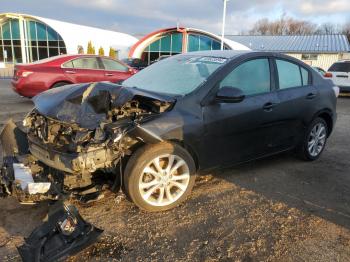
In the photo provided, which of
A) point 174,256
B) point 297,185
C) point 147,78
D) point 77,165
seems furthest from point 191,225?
point 147,78

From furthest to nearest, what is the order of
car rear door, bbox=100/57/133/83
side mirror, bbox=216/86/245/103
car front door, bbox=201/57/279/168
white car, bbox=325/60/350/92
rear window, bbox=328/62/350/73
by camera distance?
rear window, bbox=328/62/350/73 → white car, bbox=325/60/350/92 → car rear door, bbox=100/57/133/83 → car front door, bbox=201/57/279/168 → side mirror, bbox=216/86/245/103

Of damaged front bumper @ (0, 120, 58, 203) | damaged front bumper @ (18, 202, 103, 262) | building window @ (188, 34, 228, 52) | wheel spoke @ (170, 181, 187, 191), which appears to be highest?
building window @ (188, 34, 228, 52)

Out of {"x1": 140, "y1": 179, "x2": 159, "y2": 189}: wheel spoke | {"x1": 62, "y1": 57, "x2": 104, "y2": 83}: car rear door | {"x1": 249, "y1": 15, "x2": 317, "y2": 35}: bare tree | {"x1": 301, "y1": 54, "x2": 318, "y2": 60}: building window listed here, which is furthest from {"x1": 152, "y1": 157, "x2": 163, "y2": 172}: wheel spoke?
{"x1": 249, "y1": 15, "x2": 317, "y2": 35}: bare tree

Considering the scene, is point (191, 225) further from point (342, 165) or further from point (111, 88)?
point (342, 165)

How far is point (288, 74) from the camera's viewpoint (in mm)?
4746

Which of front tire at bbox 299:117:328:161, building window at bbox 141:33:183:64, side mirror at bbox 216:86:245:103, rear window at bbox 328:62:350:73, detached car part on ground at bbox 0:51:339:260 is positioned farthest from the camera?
building window at bbox 141:33:183:64

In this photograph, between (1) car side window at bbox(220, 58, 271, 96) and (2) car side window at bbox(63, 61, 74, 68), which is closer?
(1) car side window at bbox(220, 58, 271, 96)

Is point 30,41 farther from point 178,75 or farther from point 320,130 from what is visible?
point 320,130

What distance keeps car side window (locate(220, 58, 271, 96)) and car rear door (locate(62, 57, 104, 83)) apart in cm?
670

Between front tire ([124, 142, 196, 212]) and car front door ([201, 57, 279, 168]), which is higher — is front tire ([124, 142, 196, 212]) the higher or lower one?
the lower one

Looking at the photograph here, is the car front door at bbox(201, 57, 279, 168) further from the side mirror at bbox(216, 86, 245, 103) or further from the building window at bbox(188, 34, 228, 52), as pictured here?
the building window at bbox(188, 34, 228, 52)

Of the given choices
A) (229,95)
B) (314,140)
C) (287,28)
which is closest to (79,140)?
(229,95)

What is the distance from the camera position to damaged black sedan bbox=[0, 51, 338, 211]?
3158mm

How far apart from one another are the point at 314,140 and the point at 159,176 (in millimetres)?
2953
